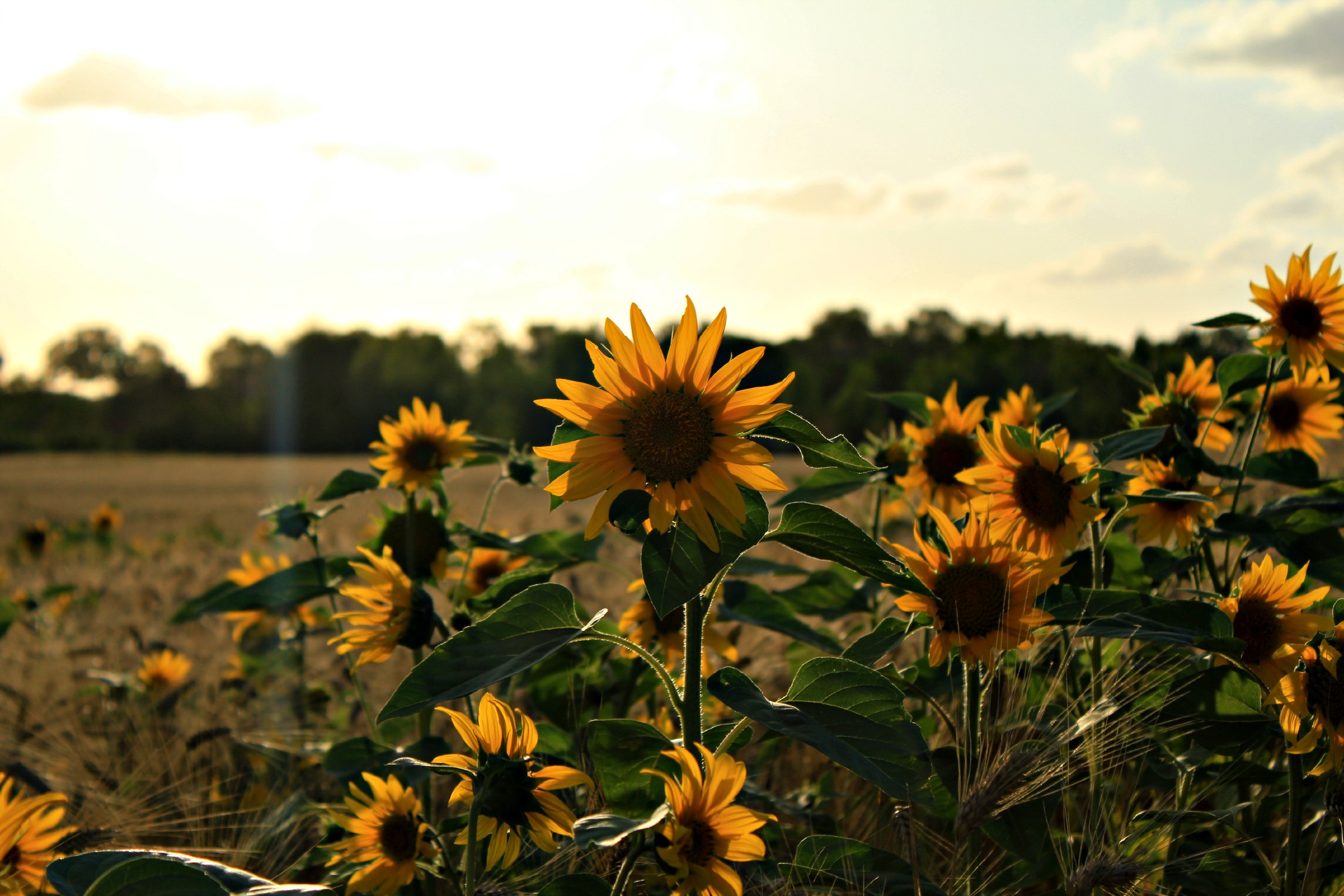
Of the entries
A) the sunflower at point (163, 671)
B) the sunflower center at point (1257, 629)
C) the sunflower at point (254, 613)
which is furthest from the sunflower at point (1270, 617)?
the sunflower at point (163, 671)

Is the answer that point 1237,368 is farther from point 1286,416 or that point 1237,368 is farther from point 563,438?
point 563,438

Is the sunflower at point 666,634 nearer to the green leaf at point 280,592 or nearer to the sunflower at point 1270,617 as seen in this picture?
the green leaf at point 280,592

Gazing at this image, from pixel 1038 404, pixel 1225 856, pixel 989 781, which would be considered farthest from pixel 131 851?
pixel 1038 404

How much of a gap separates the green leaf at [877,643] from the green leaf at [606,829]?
1.43 ft

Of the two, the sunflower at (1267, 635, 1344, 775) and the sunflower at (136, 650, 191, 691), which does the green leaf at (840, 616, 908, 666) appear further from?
the sunflower at (136, 650, 191, 691)

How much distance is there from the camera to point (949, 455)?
2.40 metres

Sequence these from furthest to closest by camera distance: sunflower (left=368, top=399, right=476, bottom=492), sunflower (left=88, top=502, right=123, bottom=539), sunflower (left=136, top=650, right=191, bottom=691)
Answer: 1. sunflower (left=88, top=502, right=123, bottom=539)
2. sunflower (left=136, top=650, right=191, bottom=691)
3. sunflower (left=368, top=399, right=476, bottom=492)

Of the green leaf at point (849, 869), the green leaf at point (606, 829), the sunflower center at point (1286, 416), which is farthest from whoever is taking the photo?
the sunflower center at point (1286, 416)

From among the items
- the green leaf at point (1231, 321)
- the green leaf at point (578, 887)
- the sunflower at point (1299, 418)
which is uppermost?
the green leaf at point (1231, 321)

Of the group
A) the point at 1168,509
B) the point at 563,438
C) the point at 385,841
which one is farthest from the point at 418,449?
the point at 1168,509

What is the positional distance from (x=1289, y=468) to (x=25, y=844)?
256 centimetres

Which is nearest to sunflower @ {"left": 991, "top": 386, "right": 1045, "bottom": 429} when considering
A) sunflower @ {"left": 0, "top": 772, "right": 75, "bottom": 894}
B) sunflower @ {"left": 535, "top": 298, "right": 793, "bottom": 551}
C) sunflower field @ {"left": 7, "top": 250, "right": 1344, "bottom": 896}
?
sunflower field @ {"left": 7, "top": 250, "right": 1344, "bottom": 896}

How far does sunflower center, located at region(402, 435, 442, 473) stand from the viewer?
2275 mm

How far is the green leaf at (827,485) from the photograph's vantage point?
215cm
